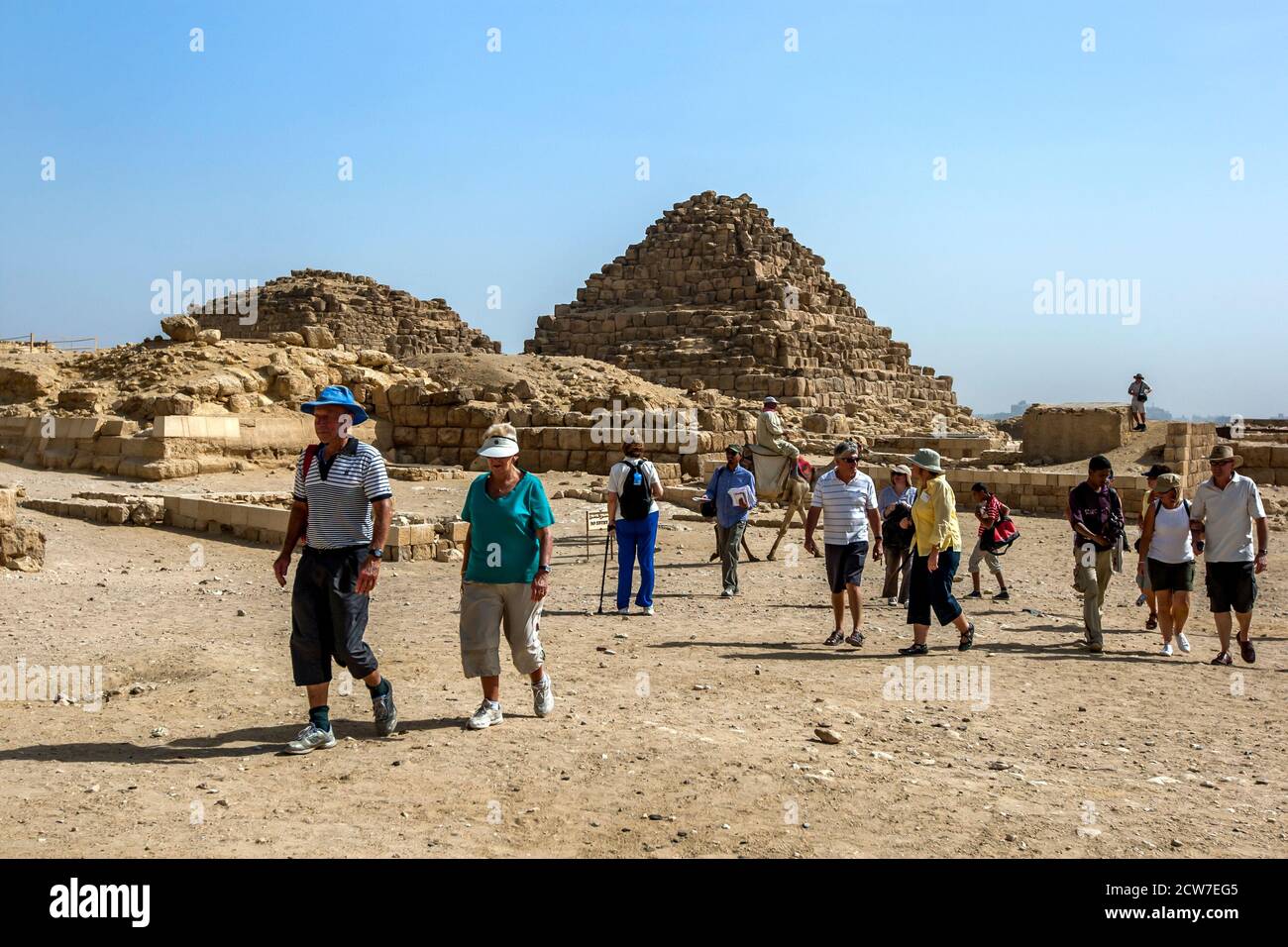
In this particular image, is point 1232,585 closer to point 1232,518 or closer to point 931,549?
point 1232,518

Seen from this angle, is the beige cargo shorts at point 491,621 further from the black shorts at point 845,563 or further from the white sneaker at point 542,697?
the black shorts at point 845,563

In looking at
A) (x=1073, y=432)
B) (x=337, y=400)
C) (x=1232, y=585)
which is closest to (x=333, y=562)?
(x=337, y=400)

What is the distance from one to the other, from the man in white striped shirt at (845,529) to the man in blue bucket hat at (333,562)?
146 inches

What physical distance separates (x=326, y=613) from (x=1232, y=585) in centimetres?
611

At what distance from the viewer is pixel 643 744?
18.3 ft

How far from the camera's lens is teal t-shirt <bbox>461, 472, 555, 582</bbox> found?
564cm

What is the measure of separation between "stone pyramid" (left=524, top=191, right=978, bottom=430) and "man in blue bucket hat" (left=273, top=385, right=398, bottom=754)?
37.6 m

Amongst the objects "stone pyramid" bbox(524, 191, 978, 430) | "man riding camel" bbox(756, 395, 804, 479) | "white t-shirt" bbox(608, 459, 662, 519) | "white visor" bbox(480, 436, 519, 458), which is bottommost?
"white t-shirt" bbox(608, 459, 662, 519)

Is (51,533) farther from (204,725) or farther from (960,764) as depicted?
(960,764)

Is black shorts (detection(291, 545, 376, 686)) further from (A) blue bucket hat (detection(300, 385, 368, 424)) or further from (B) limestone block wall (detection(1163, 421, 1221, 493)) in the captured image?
(B) limestone block wall (detection(1163, 421, 1221, 493))

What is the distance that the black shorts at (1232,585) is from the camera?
26.1ft

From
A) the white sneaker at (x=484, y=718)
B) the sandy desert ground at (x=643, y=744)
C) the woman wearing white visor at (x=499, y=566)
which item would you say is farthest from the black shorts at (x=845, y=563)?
the white sneaker at (x=484, y=718)

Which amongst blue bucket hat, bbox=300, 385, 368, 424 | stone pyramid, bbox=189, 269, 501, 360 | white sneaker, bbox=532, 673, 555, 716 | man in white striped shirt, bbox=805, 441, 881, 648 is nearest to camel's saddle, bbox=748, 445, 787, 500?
man in white striped shirt, bbox=805, 441, 881, 648
